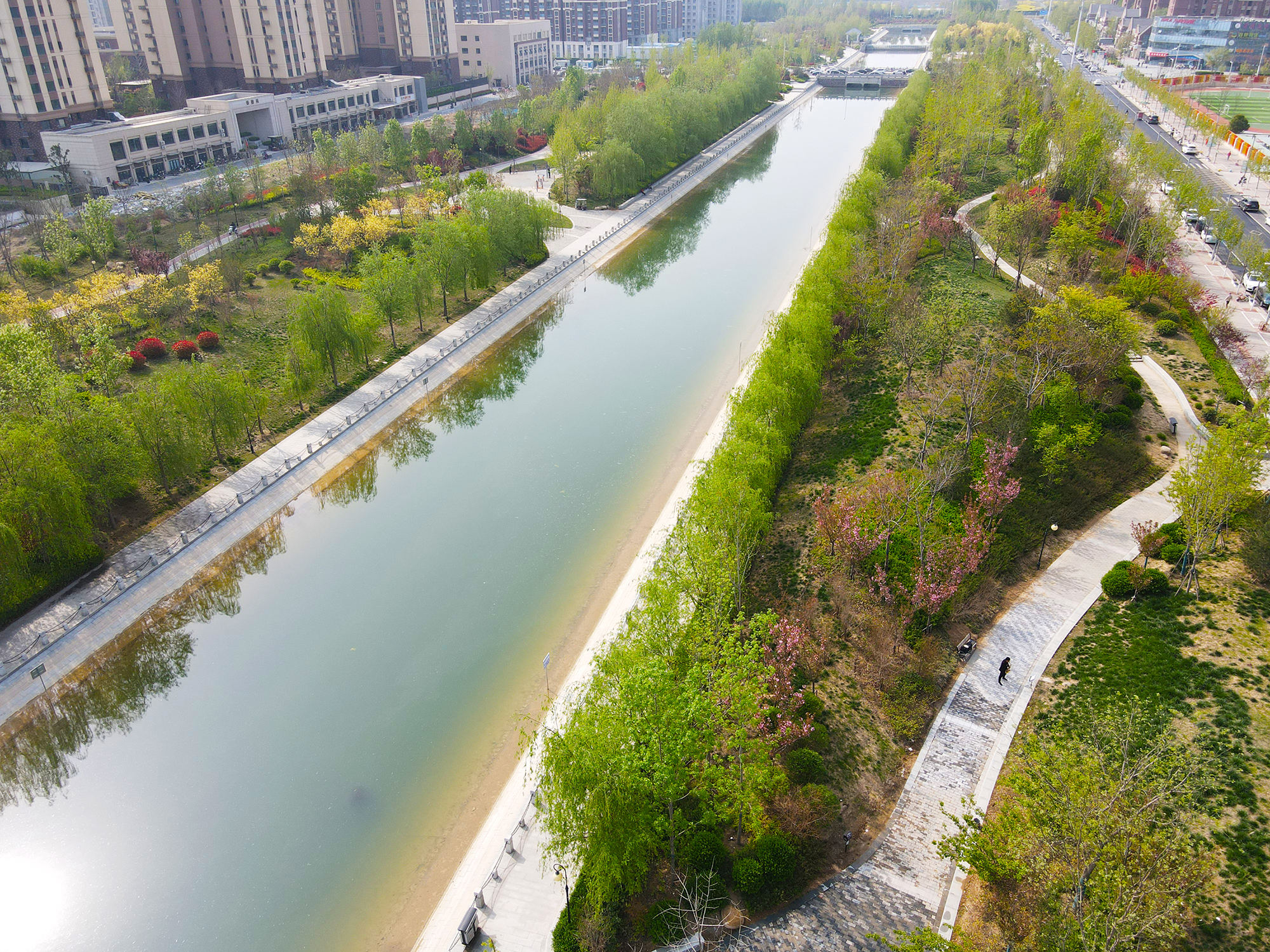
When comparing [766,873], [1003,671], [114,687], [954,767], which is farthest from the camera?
[114,687]

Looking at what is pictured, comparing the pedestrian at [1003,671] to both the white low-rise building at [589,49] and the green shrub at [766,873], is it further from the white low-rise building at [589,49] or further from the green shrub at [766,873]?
the white low-rise building at [589,49]

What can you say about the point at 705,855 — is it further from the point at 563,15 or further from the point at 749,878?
the point at 563,15

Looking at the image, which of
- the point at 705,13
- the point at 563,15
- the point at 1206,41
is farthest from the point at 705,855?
the point at 705,13

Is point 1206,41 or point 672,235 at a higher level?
point 1206,41

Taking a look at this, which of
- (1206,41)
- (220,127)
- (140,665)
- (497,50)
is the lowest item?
(140,665)

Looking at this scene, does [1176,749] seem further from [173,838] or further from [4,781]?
[4,781]

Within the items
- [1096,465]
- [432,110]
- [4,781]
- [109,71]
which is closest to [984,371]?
[1096,465]

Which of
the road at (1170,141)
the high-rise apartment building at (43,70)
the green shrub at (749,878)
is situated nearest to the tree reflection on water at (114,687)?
the green shrub at (749,878)
